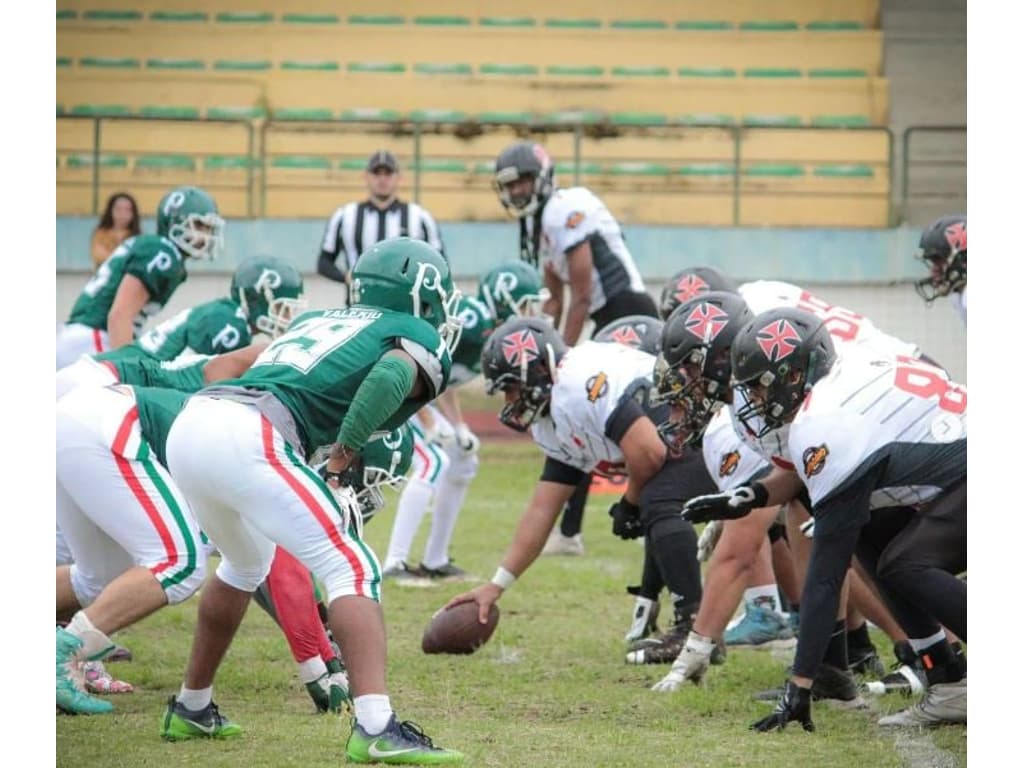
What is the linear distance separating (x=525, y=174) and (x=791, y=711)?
4544mm

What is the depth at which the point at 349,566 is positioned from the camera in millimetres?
4559

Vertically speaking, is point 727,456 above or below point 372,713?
above

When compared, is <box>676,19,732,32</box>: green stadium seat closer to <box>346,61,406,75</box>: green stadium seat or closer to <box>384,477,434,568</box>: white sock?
<box>346,61,406,75</box>: green stadium seat

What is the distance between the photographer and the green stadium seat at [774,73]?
16594 mm

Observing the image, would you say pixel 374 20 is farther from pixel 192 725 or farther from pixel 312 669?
pixel 192 725

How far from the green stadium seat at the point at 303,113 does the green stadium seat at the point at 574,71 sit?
7.13 feet

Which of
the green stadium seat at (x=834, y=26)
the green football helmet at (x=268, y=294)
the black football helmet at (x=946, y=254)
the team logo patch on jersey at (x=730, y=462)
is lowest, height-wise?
the team logo patch on jersey at (x=730, y=462)

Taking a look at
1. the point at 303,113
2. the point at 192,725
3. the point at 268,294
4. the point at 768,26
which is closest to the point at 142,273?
the point at 268,294

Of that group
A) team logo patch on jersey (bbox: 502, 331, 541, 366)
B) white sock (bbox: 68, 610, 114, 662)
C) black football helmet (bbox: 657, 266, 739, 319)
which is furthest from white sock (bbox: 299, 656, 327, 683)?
black football helmet (bbox: 657, 266, 739, 319)

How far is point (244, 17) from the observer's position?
17.1m

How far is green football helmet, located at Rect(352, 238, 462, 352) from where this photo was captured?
4828 mm

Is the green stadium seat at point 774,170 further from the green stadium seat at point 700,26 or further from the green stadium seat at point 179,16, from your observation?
the green stadium seat at point 179,16

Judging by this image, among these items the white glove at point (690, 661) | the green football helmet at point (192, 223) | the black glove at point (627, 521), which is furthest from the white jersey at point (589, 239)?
the white glove at point (690, 661)
